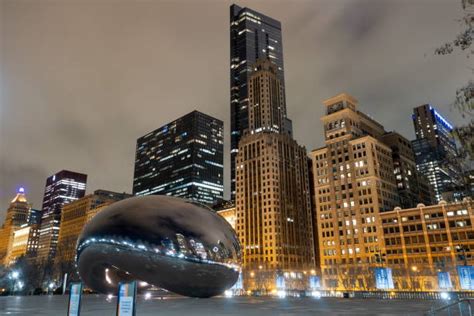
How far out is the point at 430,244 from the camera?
100 metres

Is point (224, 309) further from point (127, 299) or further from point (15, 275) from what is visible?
point (15, 275)

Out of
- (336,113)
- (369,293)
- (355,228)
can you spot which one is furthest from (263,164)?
(369,293)

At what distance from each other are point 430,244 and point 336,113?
2143 inches

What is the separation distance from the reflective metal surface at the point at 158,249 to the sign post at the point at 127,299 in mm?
3372

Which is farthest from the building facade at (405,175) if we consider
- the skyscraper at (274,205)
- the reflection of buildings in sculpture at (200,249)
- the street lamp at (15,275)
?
the reflection of buildings in sculpture at (200,249)

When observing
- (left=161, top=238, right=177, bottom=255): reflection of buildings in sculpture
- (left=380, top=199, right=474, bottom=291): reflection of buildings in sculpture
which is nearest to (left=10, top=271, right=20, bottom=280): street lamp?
(left=380, top=199, right=474, bottom=291): reflection of buildings in sculpture

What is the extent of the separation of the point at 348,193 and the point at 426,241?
88.9 ft

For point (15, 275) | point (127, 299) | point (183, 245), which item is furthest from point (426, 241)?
point (15, 275)

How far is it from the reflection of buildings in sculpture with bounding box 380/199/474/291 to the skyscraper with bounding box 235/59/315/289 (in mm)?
40164

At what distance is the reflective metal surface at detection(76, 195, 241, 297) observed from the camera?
15.0 metres

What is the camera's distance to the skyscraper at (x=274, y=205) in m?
139

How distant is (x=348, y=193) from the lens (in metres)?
120

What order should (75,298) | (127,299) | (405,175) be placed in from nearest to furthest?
(127,299)
(75,298)
(405,175)

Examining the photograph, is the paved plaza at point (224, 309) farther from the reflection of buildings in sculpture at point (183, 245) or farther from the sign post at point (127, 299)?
the sign post at point (127, 299)
